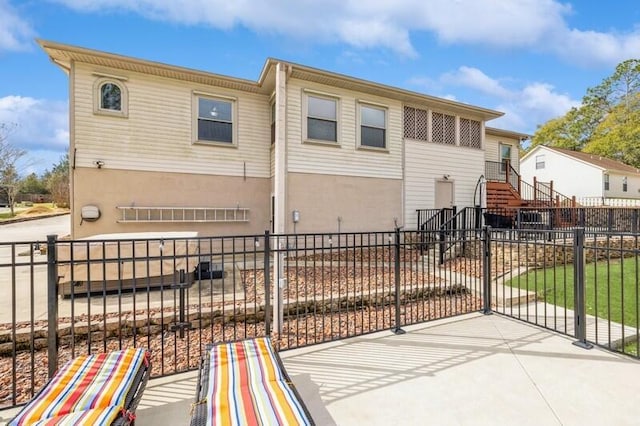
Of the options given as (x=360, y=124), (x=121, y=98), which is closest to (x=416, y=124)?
(x=360, y=124)

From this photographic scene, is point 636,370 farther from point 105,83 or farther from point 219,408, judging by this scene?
point 105,83

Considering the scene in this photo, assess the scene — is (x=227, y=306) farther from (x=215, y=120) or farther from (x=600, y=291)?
(x=600, y=291)

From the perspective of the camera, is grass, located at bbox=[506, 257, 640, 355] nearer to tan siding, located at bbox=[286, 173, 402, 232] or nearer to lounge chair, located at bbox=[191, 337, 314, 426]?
lounge chair, located at bbox=[191, 337, 314, 426]

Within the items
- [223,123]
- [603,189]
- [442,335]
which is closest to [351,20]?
[223,123]

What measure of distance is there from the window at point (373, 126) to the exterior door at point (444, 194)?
114 inches

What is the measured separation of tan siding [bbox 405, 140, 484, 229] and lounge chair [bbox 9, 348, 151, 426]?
1019cm

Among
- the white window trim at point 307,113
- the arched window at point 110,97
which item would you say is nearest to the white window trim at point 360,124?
the white window trim at point 307,113

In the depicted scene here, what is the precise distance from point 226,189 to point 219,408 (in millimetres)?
8684

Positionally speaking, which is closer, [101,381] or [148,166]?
[101,381]

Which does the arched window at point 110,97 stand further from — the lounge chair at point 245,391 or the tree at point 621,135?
the tree at point 621,135

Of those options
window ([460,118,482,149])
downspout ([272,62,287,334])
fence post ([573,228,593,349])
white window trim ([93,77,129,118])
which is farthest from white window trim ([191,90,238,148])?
fence post ([573,228,593,349])

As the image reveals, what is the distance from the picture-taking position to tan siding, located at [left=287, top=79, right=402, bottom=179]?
31.4ft

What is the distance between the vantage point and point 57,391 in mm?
2051

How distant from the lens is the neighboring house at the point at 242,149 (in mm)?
8469
